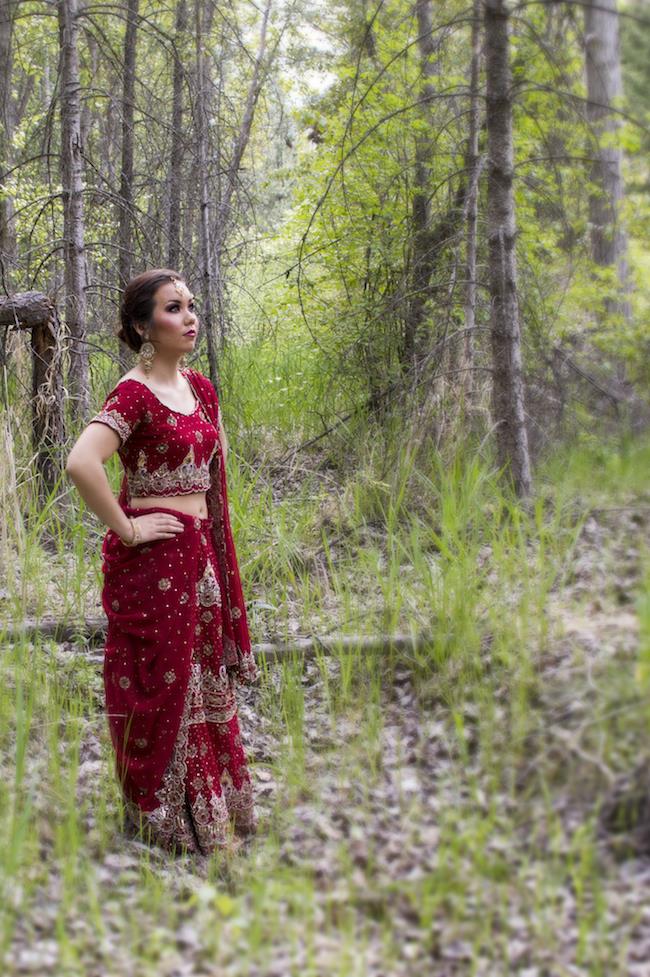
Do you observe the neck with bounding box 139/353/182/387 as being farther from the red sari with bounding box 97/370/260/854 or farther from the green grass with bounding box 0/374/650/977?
the green grass with bounding box 0/374/650/977

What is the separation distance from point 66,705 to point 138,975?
1.84m

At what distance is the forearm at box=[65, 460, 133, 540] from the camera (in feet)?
9.62

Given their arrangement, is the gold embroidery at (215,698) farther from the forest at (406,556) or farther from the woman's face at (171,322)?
the woman's face at (171,322)

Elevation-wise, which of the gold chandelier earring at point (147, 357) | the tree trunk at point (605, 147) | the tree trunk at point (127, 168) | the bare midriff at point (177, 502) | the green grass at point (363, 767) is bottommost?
the green grass at point (363, 767)

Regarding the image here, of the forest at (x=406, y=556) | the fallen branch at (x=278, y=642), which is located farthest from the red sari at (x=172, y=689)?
the fallen branch at (x=278, y=642)

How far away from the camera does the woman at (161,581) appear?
3.15 m

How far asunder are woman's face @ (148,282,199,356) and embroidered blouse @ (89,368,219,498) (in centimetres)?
18

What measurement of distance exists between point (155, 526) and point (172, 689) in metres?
0.60

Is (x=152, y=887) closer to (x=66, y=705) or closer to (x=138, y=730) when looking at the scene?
(x=138, y=730)

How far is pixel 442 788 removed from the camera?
2.58 m

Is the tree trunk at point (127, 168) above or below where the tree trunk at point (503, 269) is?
above

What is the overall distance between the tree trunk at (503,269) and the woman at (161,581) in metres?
1.48

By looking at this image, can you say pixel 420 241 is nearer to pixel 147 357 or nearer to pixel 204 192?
pixel 204 192

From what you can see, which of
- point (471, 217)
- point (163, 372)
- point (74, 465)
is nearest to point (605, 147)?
point (471, 217)
